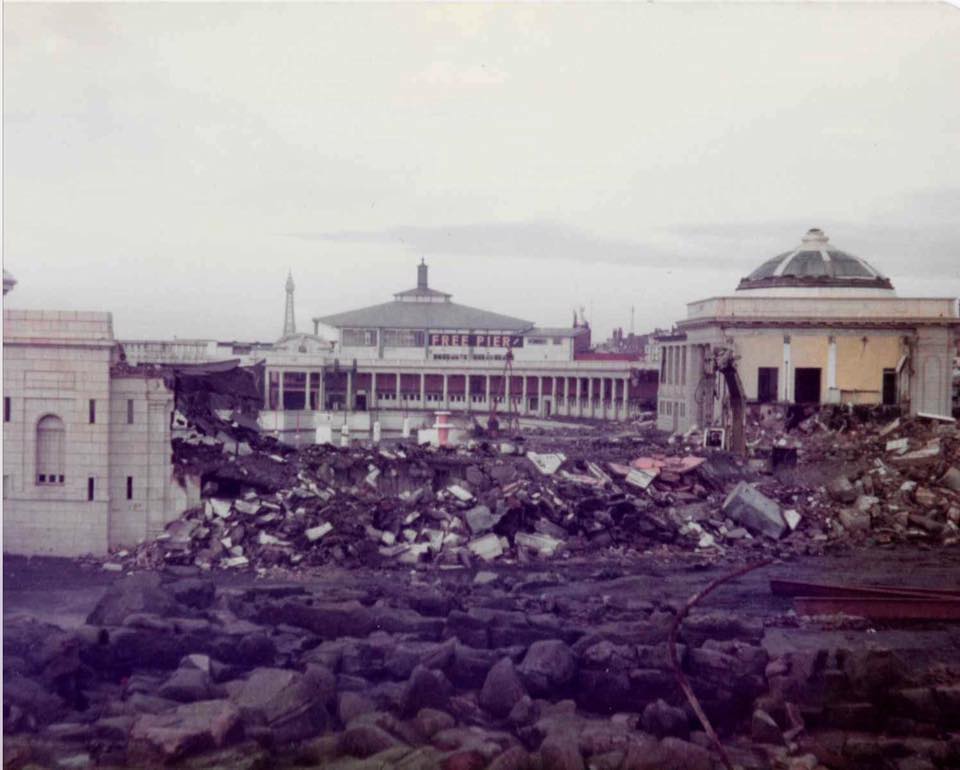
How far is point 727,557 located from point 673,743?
1024 mm

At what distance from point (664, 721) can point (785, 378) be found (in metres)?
1.99

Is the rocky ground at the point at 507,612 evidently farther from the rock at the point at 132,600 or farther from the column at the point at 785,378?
the column at the point at 785,378

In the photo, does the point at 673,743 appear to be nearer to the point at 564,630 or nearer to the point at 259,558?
the point at 564,630

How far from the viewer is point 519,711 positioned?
4223 mm

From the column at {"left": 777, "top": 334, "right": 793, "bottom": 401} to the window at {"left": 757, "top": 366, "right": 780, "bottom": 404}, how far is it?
2cm

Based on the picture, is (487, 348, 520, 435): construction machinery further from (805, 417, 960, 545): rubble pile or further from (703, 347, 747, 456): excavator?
(805, 417, 960, 545): rubble pile

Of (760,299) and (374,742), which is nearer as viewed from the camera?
(374,742)

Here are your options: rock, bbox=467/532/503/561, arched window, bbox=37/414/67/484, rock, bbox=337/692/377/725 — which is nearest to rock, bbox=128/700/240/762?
rock, bbox=337/692/377/725

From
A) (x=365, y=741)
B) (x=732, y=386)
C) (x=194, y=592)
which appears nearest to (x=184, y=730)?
(x=194, y=592)

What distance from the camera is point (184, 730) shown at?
4.04 metres

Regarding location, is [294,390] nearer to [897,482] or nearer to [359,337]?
[359,337]

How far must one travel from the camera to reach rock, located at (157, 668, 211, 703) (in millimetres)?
4199

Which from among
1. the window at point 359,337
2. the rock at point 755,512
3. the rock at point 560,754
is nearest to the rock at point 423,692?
the rock at point 560,754

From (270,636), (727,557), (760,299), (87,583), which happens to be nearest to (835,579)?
(727,557)
